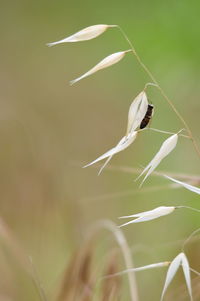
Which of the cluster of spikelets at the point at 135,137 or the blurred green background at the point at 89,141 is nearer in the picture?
the cluster of spikelets at the point at 135,137

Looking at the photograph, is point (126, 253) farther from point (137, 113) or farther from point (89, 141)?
point (89, 141)

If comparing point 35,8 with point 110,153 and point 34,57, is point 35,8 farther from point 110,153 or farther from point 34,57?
point 110,153

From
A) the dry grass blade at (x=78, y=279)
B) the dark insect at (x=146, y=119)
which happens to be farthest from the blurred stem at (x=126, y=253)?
the dark insect at (x=146, y=119)

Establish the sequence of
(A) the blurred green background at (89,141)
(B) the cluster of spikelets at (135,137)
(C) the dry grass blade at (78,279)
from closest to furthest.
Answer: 1. (B) the cluster of spikelets at (135,137)
2. (C) the dry grass blade at (78,279)
3. (A) the blurred green background at (89,141)

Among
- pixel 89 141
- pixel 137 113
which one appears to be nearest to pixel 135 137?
pixel 137 113

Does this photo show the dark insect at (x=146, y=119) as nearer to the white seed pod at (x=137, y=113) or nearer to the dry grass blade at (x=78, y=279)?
the white seed pod at (x=137, y=113)

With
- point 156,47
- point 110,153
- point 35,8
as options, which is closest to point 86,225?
point 156,47
